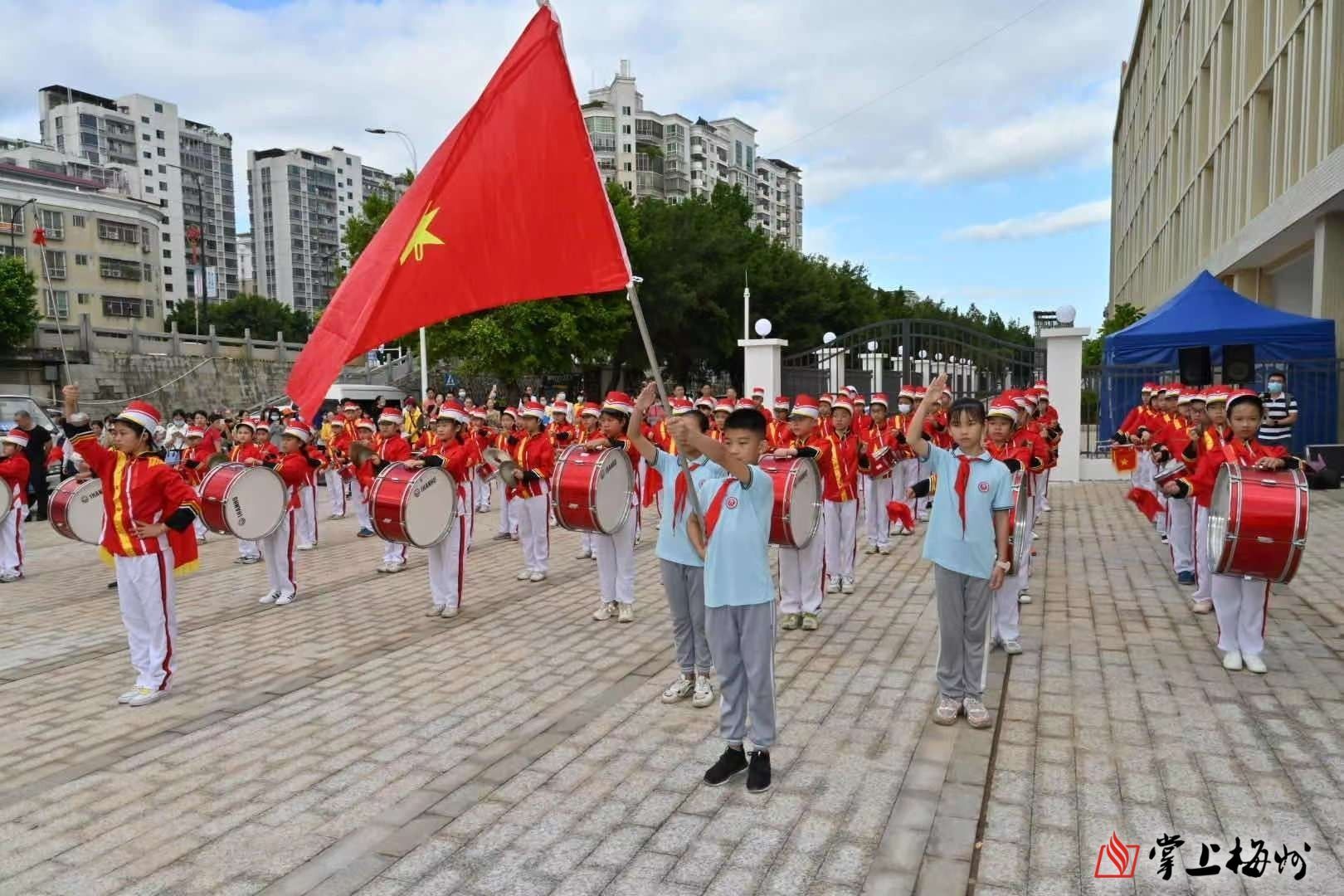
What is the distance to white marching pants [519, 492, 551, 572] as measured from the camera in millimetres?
9891

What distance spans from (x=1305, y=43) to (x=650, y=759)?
20269mm

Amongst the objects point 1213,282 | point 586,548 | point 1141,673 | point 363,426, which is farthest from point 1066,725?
point 1213,282

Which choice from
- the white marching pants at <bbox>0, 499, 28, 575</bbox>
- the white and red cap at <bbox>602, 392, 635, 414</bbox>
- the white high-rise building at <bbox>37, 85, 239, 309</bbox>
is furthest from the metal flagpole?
the white high-rise building at <bbox>37, 85, 239, 309</bbox>

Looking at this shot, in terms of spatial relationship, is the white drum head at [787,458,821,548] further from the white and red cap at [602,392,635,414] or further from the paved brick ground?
the white and red cap at [602,392,635,414]

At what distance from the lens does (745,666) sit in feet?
14.9

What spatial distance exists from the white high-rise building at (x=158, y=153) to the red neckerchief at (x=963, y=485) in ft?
337

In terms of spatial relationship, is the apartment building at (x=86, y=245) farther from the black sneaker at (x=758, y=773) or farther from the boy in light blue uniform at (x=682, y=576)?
the black sneaker at (x=758, y=773)

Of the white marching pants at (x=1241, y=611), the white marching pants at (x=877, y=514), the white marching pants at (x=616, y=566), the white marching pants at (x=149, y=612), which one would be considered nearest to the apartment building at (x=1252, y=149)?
the white marching pants at (x=877, y=514)

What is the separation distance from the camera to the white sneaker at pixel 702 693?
5.68 metres

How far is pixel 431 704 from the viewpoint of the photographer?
5883mm

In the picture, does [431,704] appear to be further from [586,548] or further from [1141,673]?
[586,548]

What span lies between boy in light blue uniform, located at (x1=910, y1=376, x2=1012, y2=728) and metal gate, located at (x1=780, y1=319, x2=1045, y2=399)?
43.2ft

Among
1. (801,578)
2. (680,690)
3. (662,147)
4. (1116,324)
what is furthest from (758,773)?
(662,147)


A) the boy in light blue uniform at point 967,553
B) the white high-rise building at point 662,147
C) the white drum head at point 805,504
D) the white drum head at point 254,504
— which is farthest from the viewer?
the white high-rise building at point 662,147
